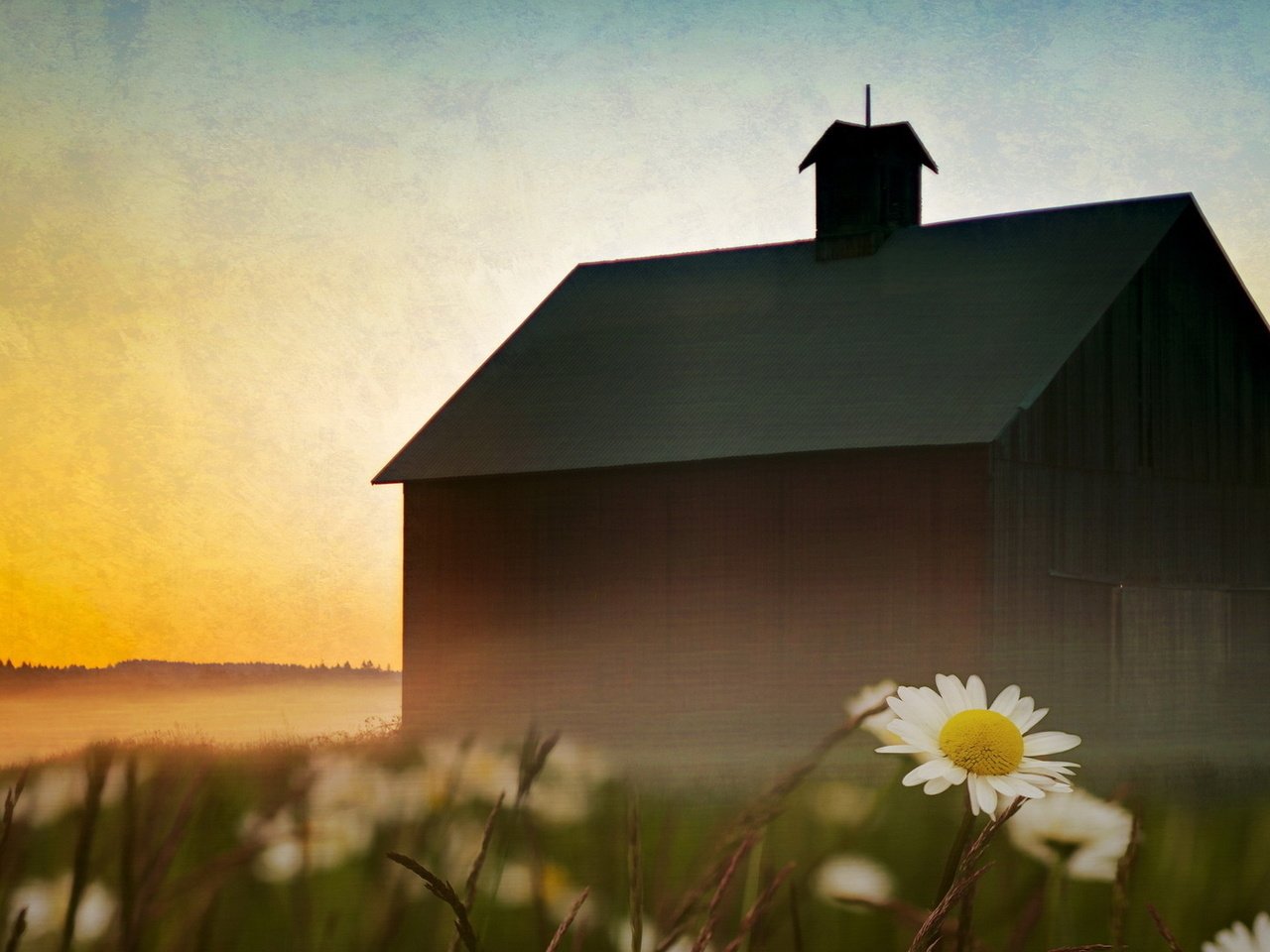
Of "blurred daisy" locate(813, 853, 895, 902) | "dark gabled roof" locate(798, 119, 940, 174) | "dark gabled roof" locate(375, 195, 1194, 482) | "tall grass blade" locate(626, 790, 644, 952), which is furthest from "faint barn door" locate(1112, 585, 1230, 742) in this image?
"tall grass blade" locate(626, 790, 644, 952)

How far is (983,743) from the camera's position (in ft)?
4.77

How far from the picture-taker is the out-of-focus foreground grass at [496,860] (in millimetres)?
1769

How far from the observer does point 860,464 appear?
A: 13.9 m

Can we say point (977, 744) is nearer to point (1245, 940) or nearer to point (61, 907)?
point (1245, 940)

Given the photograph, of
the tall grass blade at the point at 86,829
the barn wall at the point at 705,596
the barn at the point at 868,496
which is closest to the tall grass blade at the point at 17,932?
the tall grass blade at the point at 86,829

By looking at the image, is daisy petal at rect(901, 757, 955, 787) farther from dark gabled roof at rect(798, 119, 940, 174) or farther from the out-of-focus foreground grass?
dark gabled roof at rect(798, 119, 940, 174)

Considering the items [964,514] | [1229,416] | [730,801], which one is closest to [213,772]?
[730,801]

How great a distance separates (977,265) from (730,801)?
14.5 metres

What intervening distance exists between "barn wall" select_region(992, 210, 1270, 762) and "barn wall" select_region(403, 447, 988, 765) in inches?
29.9

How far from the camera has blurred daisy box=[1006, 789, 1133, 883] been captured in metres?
1.71

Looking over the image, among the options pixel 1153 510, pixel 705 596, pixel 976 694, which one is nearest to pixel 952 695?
pixel 976 694

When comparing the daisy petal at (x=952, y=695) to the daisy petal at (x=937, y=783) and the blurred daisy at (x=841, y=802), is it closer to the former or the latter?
the daisy petal at (x=937, y=783)

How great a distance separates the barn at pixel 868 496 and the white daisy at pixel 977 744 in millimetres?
11212

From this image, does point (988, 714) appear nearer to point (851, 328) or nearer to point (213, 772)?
point (213, 772)
